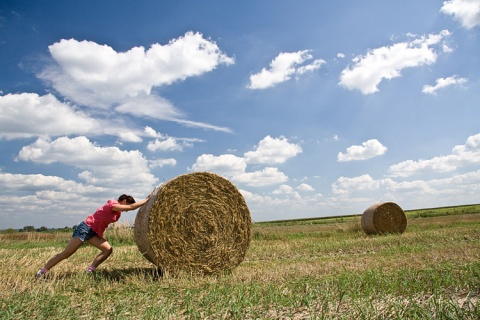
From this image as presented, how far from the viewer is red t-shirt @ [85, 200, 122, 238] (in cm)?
689

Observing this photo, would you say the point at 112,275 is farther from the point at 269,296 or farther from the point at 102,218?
the point at 269,296

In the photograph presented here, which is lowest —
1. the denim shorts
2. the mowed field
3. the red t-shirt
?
the mowed field

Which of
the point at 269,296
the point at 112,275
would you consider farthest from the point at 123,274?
the point at 269,296

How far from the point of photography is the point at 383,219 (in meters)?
17.5

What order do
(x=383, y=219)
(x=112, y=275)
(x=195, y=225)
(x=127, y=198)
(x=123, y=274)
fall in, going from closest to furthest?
(x=123, y=274) < (x=112, y=275) < (x=127, y=198) < (x=195, y=225) < (x=383, y=219)

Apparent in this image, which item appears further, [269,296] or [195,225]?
[195,225]

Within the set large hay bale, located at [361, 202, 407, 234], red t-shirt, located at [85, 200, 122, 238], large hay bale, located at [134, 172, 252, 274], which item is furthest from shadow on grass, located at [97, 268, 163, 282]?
large hay bale, located at [361, 202, 407, 234]

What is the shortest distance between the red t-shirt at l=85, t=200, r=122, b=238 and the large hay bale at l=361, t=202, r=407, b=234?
528 inches

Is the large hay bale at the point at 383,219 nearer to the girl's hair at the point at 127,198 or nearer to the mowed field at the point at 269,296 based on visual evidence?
the mowed field at the point at 269,296

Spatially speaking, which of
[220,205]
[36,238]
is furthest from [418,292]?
[36,238]

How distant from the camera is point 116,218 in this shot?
699 cm

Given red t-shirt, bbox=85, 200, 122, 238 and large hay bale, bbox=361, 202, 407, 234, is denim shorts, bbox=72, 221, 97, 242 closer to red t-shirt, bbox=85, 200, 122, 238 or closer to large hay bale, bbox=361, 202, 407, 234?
red t-shirt, bbox=85, 200, 122, 238

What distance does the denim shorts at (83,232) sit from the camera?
6.76 metres

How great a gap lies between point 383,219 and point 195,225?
1264cm
